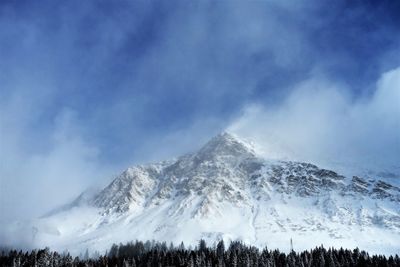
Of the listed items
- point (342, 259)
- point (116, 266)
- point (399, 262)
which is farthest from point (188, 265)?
point (399, 262)

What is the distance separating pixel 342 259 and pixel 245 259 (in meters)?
45.1

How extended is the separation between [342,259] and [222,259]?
55.8m

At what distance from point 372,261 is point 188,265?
81561mm

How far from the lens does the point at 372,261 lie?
190 metres

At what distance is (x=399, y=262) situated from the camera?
19788 cm

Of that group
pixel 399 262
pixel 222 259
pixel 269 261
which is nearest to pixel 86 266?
pixel 222 259

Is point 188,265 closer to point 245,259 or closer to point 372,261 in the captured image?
point 245,259

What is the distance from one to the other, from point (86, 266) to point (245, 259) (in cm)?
7351

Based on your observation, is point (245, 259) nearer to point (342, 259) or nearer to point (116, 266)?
point (342, 259)

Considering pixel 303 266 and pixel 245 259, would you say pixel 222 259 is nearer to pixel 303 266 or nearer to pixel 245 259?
pixel 245 259

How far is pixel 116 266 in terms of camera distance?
653ft

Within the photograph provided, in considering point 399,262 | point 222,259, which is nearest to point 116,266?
point 222,259

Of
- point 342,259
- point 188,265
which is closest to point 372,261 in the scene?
point 342,259

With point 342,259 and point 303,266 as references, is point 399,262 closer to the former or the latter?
point 342,259
